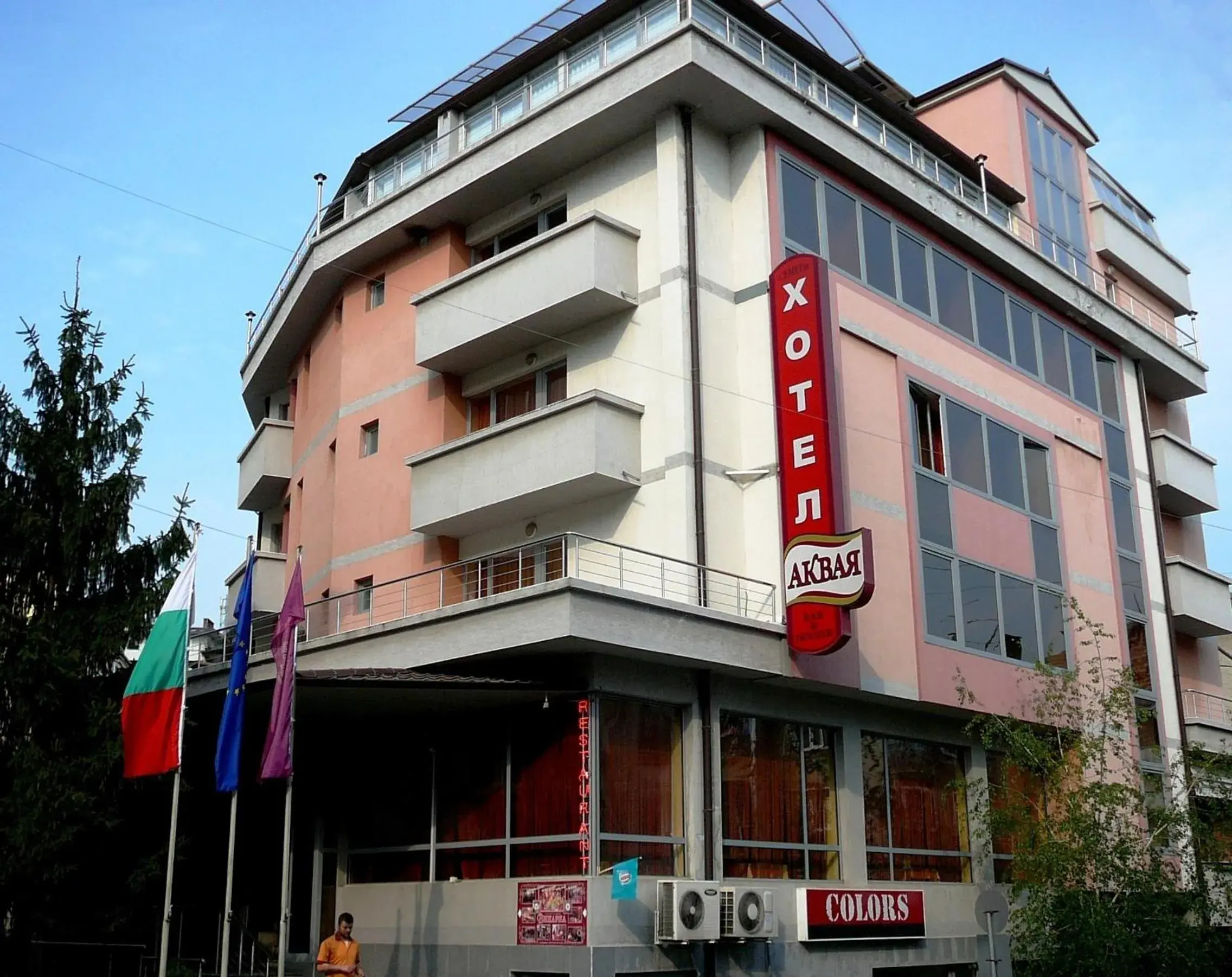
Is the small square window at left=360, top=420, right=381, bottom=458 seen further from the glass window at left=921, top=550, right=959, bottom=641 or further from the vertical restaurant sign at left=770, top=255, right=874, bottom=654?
the glass window at left=921, top=550, right=959, bottom=641

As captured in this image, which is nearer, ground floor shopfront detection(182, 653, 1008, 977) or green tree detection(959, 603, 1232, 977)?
ground floor shopfront detection(182, 653, 1008, 977)

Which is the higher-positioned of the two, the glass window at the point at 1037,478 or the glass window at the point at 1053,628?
the glass window at the point at 1037,478

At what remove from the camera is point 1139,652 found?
103ft

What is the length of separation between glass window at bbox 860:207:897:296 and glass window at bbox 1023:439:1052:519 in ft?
16.8

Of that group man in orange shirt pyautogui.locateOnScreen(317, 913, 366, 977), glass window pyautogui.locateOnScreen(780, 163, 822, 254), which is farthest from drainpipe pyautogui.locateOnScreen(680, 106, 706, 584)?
man in orange shirt pyautogui.locateOnScreen(317, 913, 366, 977)

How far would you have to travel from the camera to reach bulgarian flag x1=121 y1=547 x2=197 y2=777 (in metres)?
18.4

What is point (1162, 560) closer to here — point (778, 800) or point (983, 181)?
point (983, 181)

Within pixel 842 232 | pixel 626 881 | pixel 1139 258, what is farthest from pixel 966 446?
pixel 1139 258

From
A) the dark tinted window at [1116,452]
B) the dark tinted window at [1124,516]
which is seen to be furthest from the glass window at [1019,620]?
the dark tinted window at [1116,452]

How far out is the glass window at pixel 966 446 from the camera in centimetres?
2673

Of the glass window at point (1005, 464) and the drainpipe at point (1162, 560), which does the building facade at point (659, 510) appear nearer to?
the glass window at point (1005, 464)

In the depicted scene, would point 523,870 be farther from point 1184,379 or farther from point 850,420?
point 1184,379

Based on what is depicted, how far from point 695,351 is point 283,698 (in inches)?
348

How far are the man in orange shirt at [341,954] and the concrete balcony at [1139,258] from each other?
26.3 metres
